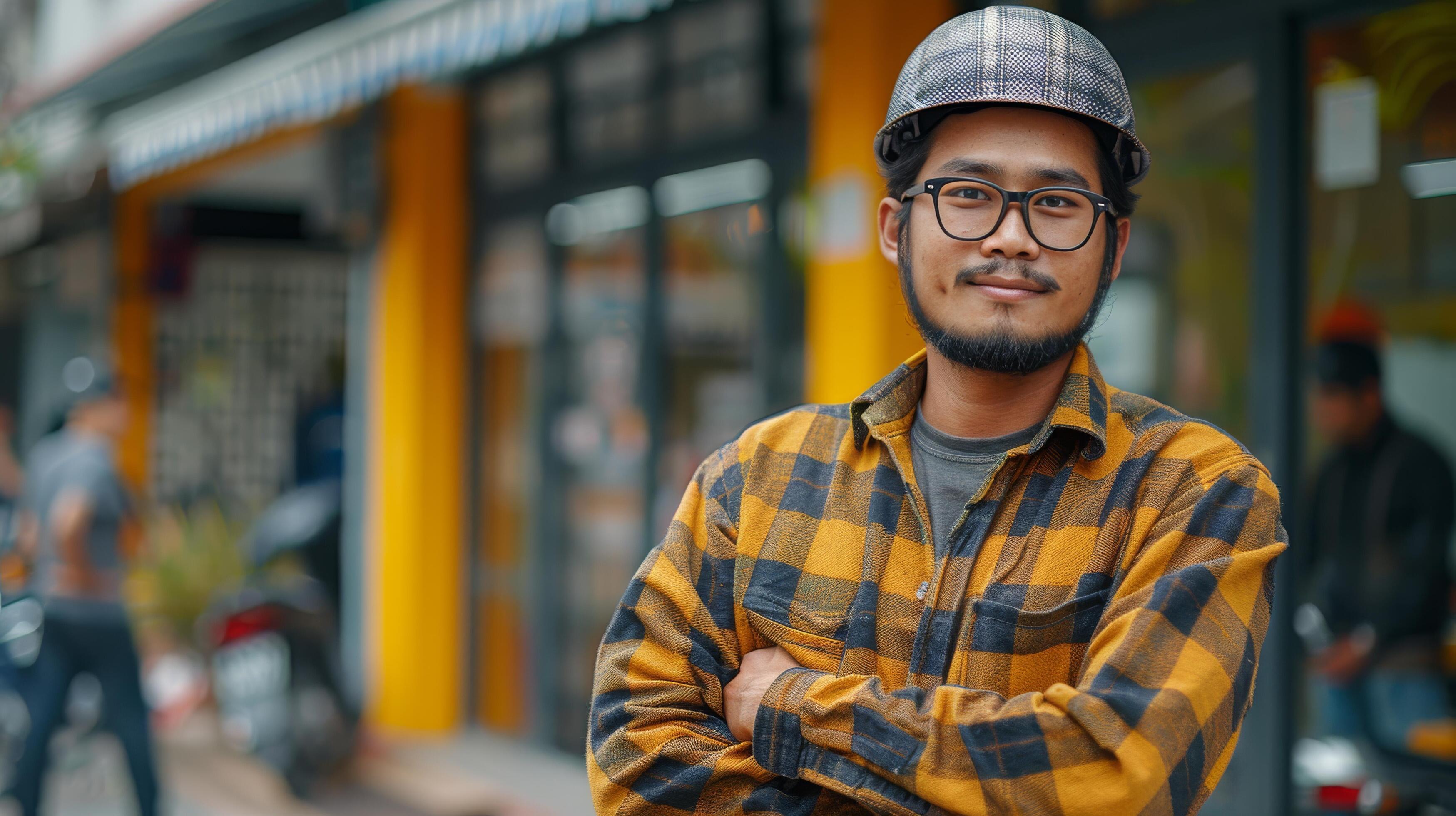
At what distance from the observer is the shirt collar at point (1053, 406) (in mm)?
1578

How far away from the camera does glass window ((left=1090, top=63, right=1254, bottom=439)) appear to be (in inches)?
147

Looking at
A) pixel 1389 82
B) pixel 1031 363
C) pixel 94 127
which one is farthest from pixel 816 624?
pixel 94 127

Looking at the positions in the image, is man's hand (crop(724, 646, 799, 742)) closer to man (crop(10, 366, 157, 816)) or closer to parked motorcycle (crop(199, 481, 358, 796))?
man (crop(10, 366, 157, 816))

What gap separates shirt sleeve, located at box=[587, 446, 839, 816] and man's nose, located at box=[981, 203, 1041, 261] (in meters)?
0.50

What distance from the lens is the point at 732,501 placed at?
1.78m

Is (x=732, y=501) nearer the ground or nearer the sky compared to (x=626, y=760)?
nearer the sky

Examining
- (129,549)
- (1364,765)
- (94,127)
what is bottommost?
(1364,765)

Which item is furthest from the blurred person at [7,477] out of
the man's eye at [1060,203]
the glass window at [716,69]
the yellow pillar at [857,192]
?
the man's eye at [1060,203]

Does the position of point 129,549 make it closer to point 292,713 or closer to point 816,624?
point 292,713

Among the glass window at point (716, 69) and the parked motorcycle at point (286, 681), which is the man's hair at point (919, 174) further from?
the parked motorcycle at point (286, 681)

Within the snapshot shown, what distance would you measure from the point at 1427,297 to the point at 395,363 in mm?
4953

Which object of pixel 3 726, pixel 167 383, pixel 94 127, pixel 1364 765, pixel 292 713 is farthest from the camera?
pixel 167 383

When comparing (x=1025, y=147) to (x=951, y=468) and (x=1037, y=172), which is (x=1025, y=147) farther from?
(x=951, y=468)

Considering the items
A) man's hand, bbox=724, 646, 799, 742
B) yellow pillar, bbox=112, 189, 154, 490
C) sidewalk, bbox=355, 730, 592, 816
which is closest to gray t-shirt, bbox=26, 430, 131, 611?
sidewalk, bbox=355, 730, 592, 816
